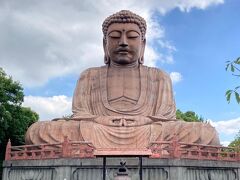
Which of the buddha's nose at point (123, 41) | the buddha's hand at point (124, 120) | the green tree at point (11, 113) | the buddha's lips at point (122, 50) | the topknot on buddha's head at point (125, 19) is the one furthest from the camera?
the green tree at point (11, 113)

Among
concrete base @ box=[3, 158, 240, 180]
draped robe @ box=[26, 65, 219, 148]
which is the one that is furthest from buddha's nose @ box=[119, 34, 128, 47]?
concrete base @ box=[3, 158, 240, 180]

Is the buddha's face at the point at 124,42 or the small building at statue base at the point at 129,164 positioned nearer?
the small building at statue base at the point at 129,164

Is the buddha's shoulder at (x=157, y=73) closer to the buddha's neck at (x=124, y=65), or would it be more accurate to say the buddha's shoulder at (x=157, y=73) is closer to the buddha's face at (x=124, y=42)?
the buddha's neck at (x=124, y=65)

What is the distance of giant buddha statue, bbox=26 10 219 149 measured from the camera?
34.5 feet

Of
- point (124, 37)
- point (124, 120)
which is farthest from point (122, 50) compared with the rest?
point (124, 120)

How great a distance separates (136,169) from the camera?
9.07 metres

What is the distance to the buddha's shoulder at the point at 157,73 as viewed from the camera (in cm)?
1288

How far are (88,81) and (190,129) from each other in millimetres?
4027

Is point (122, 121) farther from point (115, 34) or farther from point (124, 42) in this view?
point (115, 34)

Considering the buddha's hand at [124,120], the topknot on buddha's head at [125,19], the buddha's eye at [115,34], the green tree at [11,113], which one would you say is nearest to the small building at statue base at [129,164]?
the buddha's hand at [124,120]

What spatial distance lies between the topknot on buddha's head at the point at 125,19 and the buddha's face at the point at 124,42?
12 cm

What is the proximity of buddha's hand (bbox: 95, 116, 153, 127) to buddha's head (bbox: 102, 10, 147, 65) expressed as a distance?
2.19 metres

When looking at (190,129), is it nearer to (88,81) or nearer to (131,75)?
(131,75)

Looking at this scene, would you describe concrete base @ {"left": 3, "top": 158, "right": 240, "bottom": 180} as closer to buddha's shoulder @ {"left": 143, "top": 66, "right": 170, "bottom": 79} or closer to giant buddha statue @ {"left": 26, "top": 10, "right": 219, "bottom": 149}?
giant buddha statue @ {"left": 26, "top": 10, "right": 219, "bottom": 149}
